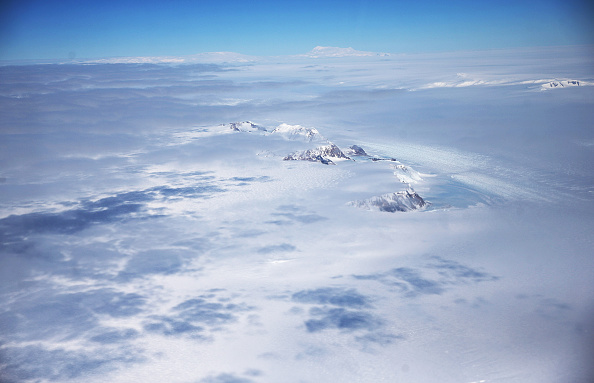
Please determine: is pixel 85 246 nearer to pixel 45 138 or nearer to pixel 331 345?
pixel 331 345

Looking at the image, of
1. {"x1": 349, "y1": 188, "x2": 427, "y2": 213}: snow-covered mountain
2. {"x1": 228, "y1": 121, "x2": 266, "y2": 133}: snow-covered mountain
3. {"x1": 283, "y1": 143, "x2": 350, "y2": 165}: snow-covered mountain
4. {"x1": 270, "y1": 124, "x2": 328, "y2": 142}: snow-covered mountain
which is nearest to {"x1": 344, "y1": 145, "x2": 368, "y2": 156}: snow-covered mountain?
{"x1": 283, "y1": 143, "x2": 350, "y2": 165}: snow-covered mountain

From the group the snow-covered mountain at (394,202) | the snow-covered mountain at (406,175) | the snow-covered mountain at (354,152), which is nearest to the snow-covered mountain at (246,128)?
the snow-covered mountain at (354,152)

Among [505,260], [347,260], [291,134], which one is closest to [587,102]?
[291,134]

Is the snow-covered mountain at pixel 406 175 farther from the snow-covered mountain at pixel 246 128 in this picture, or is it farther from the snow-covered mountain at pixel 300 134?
the snow-covered mountain at pixel 246 128

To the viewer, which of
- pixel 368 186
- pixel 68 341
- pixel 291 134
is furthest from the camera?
pixel 291 134

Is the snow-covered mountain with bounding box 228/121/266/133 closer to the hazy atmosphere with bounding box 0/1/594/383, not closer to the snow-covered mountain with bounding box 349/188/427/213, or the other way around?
the hazy atmosphere with bounding box 0/1/594/383

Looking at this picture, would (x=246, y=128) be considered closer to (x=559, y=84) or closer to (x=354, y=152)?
(x=354, y=152)

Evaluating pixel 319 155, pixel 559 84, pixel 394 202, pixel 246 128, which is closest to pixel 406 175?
pixel 394 202
